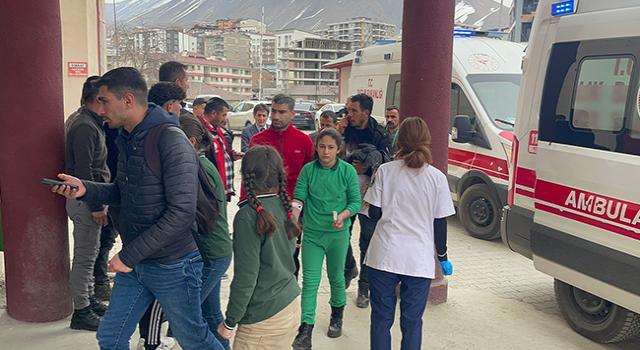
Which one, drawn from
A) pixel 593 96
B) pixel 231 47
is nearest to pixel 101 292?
pixel 593 96

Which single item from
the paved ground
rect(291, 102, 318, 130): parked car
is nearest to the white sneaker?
the paved ground

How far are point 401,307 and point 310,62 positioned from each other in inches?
5755

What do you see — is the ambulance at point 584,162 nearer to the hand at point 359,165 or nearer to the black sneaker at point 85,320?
the hand at point 359,165

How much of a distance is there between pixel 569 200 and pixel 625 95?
842 millimetres

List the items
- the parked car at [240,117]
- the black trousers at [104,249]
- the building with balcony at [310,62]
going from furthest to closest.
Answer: the building with balcony at [310,62] → the parked car at [240,117] → the black trousers at [104,249]

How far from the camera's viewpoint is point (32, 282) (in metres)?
4.23

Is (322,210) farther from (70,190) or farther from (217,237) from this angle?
(70,190)

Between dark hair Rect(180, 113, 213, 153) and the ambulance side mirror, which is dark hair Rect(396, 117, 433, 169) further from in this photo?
the ambulance side mirror

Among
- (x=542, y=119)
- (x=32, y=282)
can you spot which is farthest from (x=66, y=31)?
(x=542, y=119)

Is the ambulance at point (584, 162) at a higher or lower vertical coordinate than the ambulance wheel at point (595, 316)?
higher

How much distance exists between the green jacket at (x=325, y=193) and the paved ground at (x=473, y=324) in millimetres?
968

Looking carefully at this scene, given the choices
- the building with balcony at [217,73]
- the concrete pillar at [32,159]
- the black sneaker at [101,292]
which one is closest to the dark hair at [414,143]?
the concrete pillar at [32,159]

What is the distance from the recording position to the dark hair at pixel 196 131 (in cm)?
382

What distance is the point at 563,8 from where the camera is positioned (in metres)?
4.51
